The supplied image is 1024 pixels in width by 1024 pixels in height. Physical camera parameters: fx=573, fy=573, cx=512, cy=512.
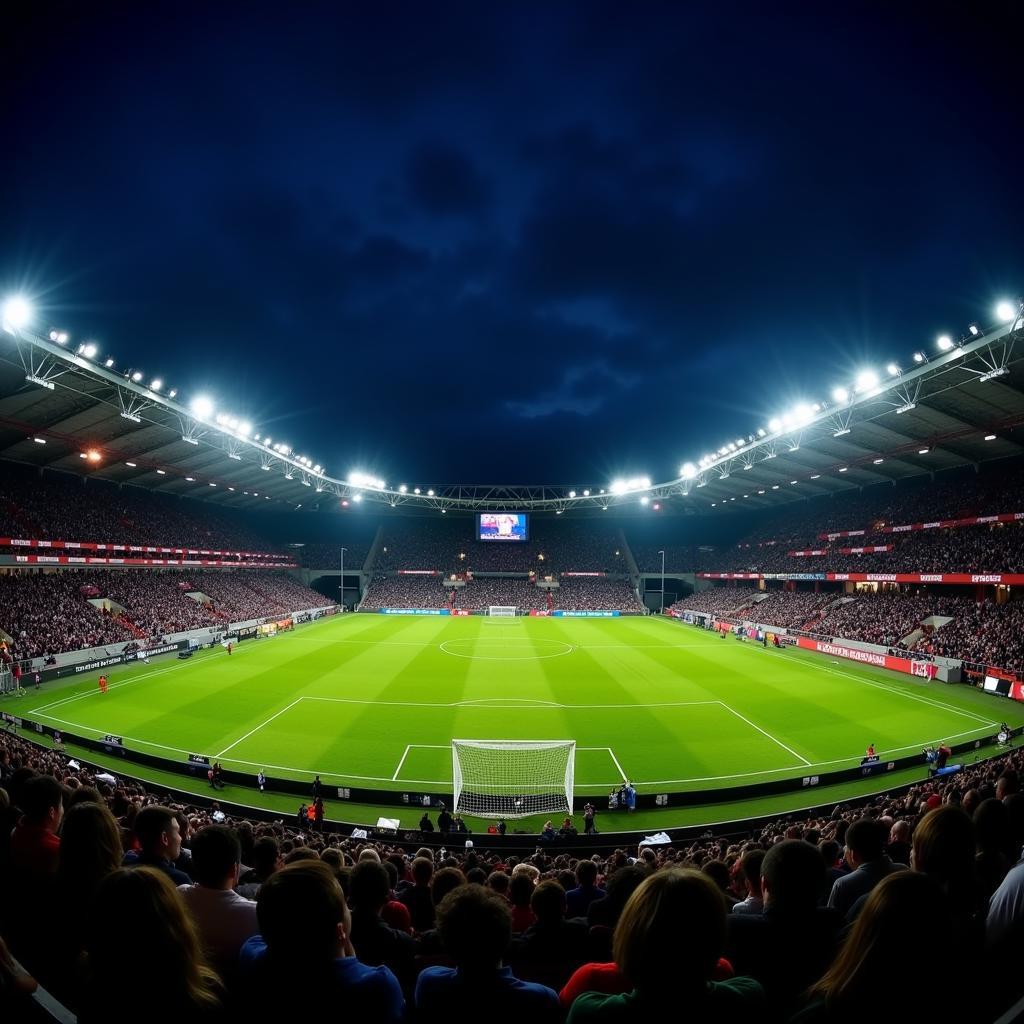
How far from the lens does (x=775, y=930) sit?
3.22m

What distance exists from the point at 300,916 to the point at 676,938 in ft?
4.51

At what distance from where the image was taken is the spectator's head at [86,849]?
3.45 metres

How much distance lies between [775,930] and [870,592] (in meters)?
54.4

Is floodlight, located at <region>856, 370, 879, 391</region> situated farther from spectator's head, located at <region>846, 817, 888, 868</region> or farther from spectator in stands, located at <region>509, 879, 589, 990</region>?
spectator in stands, located at <region>509, 879, 589, 990</region>

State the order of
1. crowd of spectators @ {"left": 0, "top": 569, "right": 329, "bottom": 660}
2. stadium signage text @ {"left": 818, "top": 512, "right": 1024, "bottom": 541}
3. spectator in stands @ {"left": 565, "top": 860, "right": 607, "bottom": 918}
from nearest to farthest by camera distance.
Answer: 1. spectator in stands @ {"left": 565, "top": 860, "right": 607, "bottom": 918}
2. crowd of spectators @ {"left": 0, "top": 569, "right": 329, "bottom": 660}
3. stadium signage text @ {"left": 818, "top": 512, "right": 1024, "bottom": 541}

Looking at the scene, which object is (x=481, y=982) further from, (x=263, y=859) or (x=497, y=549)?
(x=497, y=549)

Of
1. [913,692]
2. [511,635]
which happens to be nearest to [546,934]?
[913,692]

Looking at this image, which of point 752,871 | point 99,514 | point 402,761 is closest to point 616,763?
point 402,761

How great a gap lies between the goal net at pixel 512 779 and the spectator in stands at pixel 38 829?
13.6 m

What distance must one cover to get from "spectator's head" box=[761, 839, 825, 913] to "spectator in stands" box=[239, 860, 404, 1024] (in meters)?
2.27

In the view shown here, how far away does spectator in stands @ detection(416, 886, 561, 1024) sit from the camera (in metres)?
2.33

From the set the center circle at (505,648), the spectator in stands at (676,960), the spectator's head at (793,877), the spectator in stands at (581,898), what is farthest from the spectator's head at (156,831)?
the center circle at (505,648)

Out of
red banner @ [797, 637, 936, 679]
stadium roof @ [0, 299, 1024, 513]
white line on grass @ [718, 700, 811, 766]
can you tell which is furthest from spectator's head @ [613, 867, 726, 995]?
red banner @ [797, 637, 936, 679]

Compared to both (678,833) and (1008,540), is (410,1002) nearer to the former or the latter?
(678,833)
